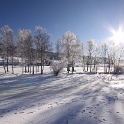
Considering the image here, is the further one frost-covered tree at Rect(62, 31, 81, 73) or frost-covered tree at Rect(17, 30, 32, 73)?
frost-covered tree at Rect(62, 31, 81, 73)

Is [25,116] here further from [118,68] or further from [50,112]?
[118,68]

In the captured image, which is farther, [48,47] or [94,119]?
[48,47]

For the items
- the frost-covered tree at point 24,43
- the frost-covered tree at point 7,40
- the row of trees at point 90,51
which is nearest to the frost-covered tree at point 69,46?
the row of trees at point 90,51

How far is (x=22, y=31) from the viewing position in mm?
33094

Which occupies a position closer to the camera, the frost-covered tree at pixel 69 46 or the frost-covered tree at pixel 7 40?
the frost-covered tree at pixel 7 40

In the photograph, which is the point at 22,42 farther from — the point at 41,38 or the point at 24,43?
the point at 41,38

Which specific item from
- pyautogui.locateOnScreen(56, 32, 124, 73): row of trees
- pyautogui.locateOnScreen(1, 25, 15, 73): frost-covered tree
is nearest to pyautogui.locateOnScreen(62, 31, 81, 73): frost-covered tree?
pyautogui.locateOnScreen(56, 32, 124, 73): row of trees

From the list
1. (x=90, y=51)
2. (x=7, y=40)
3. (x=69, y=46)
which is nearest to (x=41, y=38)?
(x=7, y=40)

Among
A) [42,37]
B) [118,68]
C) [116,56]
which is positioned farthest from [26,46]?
[116,56]

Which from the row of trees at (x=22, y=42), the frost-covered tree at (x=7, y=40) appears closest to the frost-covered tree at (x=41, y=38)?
the row of trees at (x=22, y=42)

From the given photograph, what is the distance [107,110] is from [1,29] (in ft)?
95.2

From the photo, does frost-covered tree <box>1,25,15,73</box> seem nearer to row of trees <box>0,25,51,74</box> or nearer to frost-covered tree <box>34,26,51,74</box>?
row of trees <box>0,25,51,74</box>

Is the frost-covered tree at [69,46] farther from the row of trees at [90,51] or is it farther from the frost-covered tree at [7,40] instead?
the frost-covered tree at [7,40]

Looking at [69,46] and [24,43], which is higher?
[69,46]
